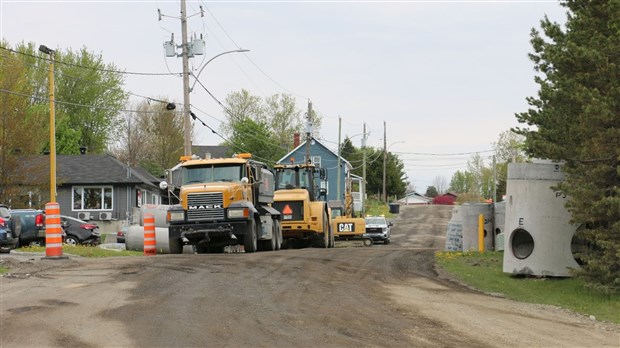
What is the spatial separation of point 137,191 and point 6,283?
4587 cm

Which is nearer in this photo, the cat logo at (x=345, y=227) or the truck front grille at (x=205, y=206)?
the truck front grille at (x=205, y=206)

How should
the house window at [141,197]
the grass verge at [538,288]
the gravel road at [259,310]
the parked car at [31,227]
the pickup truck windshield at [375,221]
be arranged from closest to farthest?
the gravel road at [259,310] < the grass verge at [538,288] < the parked car at [31,227] < the pickup truck windshield at [375,221] < the house window at [141,197]

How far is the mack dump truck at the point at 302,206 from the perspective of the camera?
32688 mm

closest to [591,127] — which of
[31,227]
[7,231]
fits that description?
[7,231]

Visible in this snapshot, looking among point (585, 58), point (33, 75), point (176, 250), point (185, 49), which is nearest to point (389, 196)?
point (33, 75)

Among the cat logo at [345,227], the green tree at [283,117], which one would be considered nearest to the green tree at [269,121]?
the green tree at [283,117]

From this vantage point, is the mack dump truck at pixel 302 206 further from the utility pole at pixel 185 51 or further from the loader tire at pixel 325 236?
the utility pole at pixel 185 51

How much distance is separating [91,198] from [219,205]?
36.0 metres

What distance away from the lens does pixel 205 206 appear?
24797 mm

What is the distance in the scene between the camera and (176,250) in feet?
85.0

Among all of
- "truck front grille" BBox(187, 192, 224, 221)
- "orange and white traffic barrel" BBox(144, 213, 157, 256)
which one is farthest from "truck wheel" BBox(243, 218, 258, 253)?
"orange and white traffic barrel" BBox(144, 213, 157, 256)

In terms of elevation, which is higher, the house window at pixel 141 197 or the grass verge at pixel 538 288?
the house window at pixel 141 197

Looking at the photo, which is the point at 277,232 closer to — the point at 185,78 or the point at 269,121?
the point at 185,78

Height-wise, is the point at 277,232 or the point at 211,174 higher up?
the point at 211,174
